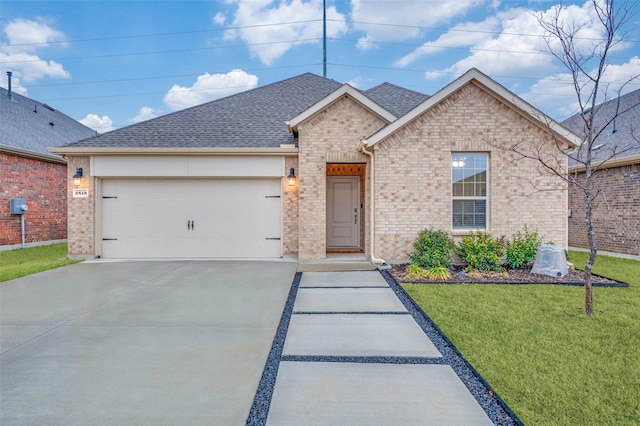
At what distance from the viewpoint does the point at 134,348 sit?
336 cm

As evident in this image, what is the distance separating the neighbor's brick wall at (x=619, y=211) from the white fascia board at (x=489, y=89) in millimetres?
2095

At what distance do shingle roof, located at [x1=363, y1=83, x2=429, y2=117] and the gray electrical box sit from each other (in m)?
12.5

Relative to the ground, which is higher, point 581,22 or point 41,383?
point 581,22

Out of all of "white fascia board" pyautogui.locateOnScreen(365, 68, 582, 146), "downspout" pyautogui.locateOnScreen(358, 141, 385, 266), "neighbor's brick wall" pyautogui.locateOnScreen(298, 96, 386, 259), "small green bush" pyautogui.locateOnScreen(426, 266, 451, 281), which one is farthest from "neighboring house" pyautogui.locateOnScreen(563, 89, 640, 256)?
"neighbor's brick wall" pyautogui.locateOnScreen(298, 96, 386, 259)

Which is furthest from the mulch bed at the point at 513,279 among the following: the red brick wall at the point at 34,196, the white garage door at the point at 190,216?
the red brick wall at the point at 34,196

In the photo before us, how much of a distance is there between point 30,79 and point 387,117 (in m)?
30.1

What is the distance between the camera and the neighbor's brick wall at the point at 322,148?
8.35 meters

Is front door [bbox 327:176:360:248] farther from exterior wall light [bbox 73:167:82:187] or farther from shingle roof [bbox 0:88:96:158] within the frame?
shingle roof [bbox 0:88:96:158]

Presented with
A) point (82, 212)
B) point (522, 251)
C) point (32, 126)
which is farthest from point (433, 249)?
point (32, 126)

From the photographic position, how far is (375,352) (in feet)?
10.7

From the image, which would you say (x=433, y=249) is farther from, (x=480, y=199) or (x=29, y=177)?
(x=29, y=177)

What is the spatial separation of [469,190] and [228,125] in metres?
7.21

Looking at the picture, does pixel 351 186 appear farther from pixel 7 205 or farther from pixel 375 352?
pixel 7 205

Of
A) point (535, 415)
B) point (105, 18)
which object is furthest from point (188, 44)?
point (535, 415)
